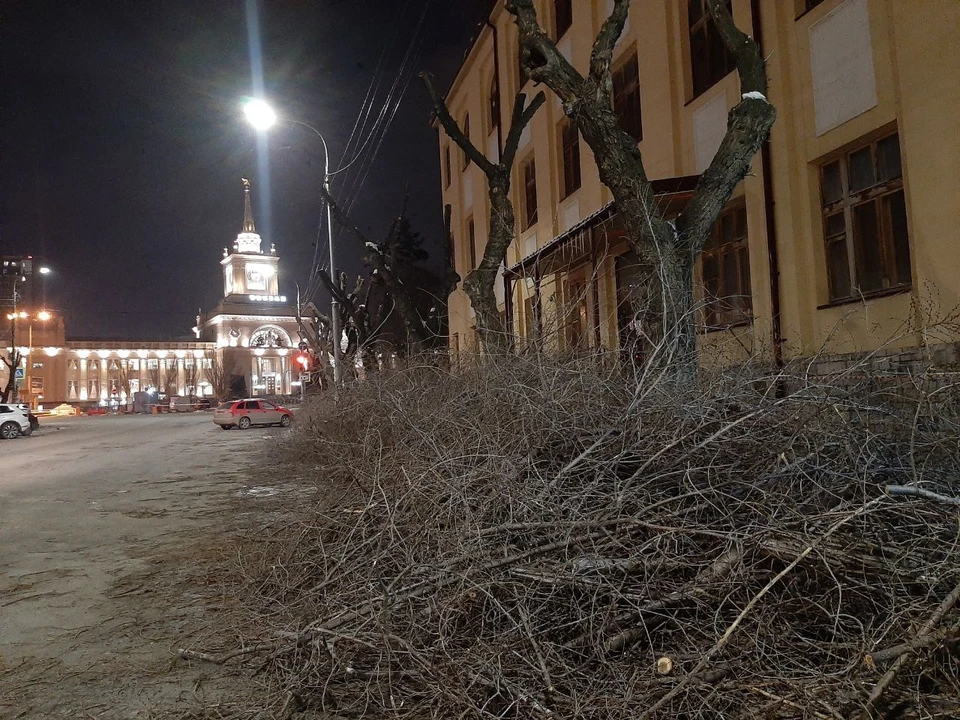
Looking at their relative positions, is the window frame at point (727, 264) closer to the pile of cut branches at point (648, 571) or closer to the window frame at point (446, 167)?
the pile of cut branches at point (648, 571)

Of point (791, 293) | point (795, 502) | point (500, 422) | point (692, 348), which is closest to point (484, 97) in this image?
point (791, 293)

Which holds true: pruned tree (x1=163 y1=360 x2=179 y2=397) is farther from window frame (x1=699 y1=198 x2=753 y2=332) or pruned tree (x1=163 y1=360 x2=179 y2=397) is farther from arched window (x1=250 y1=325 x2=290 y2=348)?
window frame (x1=699 y1=198 x2=753 y2=332)

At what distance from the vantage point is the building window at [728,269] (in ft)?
34.8

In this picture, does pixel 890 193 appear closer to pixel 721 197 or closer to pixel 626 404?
pixel 721 197

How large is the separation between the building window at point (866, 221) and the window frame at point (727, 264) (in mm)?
1411

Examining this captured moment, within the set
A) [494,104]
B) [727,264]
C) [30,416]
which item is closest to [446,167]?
[494,104]

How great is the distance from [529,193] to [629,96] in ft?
17.7

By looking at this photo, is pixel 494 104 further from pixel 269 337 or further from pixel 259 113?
pixel 269 337

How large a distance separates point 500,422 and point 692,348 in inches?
96.3

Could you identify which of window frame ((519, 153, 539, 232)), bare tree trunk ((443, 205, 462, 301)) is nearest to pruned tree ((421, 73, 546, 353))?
window frame ((519, 153, 539, 232))

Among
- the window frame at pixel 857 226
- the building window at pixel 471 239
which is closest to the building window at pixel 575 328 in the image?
the window frame at pixel 857 226

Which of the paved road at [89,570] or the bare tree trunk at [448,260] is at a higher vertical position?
the bare tree trunk at [448,260]

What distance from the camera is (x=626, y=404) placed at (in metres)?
4.54

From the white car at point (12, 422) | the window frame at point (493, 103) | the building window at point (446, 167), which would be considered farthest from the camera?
the white car at point (12, 422)
